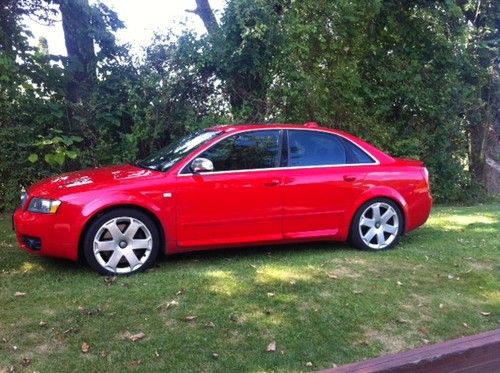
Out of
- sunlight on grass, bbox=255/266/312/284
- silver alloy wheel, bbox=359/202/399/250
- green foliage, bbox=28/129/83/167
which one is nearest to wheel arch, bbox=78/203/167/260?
sunlight on grass, bbox=255/266/312/284

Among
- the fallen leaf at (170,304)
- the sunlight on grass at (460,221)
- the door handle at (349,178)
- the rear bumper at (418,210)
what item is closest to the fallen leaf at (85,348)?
the fallen leaf at (170,304)

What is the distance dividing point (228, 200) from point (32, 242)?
1.94 metres

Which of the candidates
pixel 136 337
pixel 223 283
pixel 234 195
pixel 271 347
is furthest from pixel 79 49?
pixel 271 347

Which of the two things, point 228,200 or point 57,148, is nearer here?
point 228,200

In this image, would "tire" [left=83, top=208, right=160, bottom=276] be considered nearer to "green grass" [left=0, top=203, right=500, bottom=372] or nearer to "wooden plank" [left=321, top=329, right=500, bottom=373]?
"green grass" [left=0, top=203, right=500, bottom=372]

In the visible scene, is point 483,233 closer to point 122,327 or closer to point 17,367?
point 122,327

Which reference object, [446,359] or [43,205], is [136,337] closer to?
[43,205]

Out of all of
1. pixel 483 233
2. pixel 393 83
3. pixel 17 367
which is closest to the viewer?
pixel 17 367

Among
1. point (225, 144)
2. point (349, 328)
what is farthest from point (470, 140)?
point (349, 328)

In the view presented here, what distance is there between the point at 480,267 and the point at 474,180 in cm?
705

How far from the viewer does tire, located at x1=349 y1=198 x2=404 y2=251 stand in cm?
639

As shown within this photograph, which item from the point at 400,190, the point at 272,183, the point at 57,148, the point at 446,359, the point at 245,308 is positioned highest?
the point at 57,148

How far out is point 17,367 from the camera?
3.52 meters

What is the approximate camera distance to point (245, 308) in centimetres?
454
